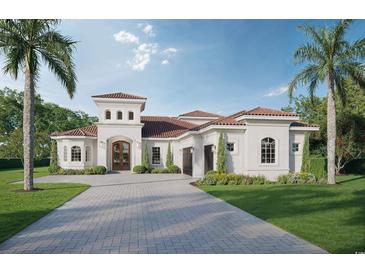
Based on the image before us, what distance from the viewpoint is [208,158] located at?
19797 millimetres

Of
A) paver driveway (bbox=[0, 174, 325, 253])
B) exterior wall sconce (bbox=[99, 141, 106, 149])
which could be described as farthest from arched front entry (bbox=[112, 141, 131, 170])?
paver driveway (bbox=[0, 174, 325, 253])

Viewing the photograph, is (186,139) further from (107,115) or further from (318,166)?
(318,166)

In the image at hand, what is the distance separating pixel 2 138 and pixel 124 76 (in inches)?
975

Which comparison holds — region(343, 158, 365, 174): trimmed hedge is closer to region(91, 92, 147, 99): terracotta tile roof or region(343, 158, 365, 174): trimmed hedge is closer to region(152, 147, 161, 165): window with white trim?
region(152, 147, 161, 165): window with white trim

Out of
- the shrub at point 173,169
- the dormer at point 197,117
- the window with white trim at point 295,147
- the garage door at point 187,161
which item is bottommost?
the shrub at point 173,169

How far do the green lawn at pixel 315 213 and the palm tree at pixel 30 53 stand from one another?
30.7ft

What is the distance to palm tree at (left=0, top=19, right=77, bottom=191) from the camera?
482 inches

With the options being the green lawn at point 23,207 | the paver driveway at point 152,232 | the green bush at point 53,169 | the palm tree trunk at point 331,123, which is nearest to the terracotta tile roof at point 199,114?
the green bush at point 53,169

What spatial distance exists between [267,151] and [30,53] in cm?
1489

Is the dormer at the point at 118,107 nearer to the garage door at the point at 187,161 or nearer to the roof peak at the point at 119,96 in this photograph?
the roof peak at the point at 119,96

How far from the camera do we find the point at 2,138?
28609mm

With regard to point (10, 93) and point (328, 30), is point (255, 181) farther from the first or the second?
point (10, 93)

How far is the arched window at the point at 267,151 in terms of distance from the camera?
18.1 m

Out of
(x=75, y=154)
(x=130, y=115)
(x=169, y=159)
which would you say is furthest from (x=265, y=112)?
(x=75, y=154)
